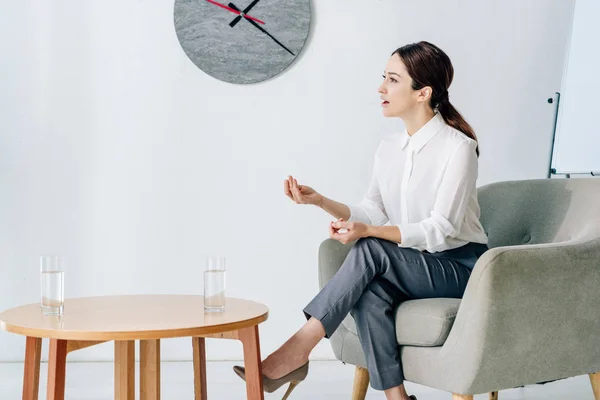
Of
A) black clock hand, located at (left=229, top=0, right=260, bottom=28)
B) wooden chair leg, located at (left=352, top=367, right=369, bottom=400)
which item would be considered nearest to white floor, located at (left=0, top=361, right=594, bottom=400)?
wooden chair leg, located at (left=352, top=367, right=369, bottom=400)

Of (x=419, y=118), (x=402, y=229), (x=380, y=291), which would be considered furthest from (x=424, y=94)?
(x=380, y=291)

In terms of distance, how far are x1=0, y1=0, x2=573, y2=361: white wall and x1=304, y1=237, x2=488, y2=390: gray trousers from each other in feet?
3.91

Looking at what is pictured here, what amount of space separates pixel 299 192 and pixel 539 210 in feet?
2.51

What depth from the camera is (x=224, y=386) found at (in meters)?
2.73

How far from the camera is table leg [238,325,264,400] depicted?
1.69m

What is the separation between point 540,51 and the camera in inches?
126

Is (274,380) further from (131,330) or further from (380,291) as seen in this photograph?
(131,330)

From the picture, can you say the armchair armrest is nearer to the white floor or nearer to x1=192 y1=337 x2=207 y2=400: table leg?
x1=192 y1=337 x2=207 y2=400: table leg

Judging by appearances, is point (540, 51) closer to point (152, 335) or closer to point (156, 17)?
point (156, 17)

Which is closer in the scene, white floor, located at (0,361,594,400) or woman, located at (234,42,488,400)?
woman, located at (234,42,488,400)

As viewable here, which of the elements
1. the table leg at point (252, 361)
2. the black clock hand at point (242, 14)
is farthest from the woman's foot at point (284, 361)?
the black clock hand at point (242, 14)

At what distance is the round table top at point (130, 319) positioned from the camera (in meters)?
1.48

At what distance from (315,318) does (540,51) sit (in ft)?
6.12

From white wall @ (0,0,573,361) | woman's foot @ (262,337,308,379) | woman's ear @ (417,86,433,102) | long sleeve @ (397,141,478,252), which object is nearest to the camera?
woman's foot @ (262,337,308,379)
